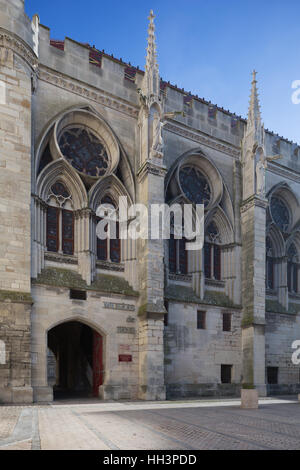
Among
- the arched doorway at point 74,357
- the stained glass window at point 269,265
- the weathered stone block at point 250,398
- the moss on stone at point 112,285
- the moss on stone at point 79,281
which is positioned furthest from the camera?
the stained glass window at point 269,265

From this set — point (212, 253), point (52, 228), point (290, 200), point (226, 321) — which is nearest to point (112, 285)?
point (52, 228)

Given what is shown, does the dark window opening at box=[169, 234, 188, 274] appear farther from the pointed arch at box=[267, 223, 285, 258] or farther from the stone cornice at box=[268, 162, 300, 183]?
the stone cornice at box=[268, 162, 300, 183]

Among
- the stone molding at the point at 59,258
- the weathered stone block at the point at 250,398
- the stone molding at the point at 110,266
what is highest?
the stone molding at the point at 59,258

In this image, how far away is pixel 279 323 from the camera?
22172 millimetres

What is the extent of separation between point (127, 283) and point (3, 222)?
→ 17.6ft

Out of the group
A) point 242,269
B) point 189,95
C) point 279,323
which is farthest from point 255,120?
point 279,323

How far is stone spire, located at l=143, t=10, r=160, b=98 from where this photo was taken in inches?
719

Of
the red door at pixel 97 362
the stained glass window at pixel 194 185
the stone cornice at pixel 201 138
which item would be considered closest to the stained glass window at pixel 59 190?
the red door at pixel 97 362

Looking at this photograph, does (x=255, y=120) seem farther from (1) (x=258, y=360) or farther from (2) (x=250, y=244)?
(1) (x=258, y=360)

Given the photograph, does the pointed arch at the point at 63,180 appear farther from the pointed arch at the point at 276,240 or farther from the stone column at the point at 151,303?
the pointed arch at the point at 276,240

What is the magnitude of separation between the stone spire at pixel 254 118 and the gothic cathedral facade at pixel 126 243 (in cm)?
6

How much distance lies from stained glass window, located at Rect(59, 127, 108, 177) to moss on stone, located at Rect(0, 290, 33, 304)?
18.1ft

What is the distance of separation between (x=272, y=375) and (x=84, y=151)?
1321 cm

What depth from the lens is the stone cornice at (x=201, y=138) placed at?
66.3ft
